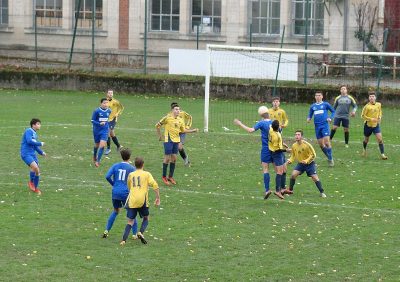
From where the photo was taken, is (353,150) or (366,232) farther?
(353,150)

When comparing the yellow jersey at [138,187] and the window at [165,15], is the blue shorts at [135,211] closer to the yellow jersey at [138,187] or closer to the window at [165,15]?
the yellow jersey at [138,187]

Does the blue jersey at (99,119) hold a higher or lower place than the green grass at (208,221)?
higher

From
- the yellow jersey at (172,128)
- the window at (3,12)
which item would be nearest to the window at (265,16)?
the window at (3,12)

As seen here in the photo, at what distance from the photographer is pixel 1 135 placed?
3369 cm

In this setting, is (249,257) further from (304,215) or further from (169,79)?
(169,79)

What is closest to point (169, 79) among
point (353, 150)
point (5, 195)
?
point (353, 150)

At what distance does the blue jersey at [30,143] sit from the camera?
2412cm

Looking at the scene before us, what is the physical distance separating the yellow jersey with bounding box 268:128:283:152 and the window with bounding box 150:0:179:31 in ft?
100

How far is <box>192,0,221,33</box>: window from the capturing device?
53156 mm

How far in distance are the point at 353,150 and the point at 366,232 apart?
1131cm

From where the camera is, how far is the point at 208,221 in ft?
71.4

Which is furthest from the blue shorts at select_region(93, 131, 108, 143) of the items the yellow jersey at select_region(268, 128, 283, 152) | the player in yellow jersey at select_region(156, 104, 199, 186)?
the yellow jersey at select_region(268, 128, 283, 152)

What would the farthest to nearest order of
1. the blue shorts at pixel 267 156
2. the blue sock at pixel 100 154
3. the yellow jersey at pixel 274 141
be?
the blue sock at pixel 100 154
the blue shorts at pixel 267 156
the yellow jersey at pixel 274 141

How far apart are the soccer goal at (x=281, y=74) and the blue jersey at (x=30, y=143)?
59.3 feet
